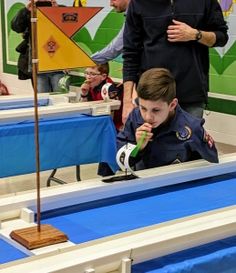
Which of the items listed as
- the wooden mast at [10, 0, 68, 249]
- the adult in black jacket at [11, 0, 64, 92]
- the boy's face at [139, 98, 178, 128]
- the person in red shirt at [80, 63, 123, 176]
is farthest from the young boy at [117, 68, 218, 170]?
the adult in black jacket at [11, 0, 64, 92]

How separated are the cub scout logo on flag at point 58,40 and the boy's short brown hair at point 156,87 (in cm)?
38

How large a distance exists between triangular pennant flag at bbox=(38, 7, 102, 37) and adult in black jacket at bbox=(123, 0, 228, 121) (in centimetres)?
76

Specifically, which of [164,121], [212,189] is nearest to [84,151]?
[164,121]

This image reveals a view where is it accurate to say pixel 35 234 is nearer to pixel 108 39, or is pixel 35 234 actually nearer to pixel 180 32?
pixel 180 32

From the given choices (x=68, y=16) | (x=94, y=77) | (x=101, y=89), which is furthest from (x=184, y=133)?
(x=94, y=77)

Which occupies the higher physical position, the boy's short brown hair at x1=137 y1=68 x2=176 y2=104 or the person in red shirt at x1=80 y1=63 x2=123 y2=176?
the boy's short brown hair at x1=137 y1=68 x2=176 y2=104

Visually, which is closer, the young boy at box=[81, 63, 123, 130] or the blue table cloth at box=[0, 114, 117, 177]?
the blue table cloth at box=[0, 114, 117, 177]

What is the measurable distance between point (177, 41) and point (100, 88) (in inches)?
58.4

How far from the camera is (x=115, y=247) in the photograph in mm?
1188

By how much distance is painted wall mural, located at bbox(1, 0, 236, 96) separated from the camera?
4223mm

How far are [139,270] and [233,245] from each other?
0.85 ft

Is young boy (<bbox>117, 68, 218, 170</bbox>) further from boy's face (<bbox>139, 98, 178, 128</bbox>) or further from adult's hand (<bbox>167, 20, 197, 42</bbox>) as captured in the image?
adult's hand (<bbox>167, 20, 197, 42</bbox>)

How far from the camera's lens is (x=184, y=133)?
82.8 inches

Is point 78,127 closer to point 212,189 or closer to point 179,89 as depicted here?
point 179,89
